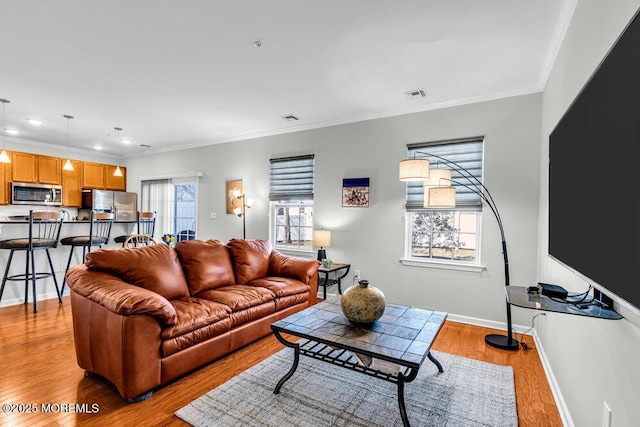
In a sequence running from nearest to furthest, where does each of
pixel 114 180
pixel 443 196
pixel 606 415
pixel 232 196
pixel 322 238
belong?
pixel 606 415
pixel 443 196
pixel 322 238
pixel 232 196
pixel 114 180

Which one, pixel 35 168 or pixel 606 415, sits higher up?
pixel 35 168

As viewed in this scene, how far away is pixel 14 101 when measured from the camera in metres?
4.00

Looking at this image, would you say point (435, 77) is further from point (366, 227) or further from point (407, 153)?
point (366, 227)

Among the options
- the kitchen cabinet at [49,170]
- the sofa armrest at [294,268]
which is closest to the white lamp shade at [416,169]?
the sofa armrest at [294,268]

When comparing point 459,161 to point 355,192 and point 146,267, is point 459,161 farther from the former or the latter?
point 146,267

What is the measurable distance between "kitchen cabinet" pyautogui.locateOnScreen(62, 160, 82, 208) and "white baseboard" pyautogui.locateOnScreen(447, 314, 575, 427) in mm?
7574

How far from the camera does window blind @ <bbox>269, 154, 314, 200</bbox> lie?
4.86m

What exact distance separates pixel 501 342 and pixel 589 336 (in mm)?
1626

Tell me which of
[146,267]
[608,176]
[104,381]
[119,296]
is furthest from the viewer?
[146,267]

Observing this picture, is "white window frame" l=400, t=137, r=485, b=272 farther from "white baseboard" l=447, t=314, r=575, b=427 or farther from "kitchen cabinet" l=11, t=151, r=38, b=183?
"kitchen cabinet" l=11, t=151, r=38, b=183

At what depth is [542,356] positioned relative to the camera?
9.01 feet

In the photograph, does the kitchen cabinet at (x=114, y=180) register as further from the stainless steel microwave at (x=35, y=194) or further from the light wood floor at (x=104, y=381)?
the light wood floor at (x=104, y=381)

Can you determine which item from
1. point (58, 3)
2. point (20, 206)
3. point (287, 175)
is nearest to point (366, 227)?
point (287, 175)

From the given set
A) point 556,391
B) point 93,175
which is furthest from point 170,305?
point 93,175
